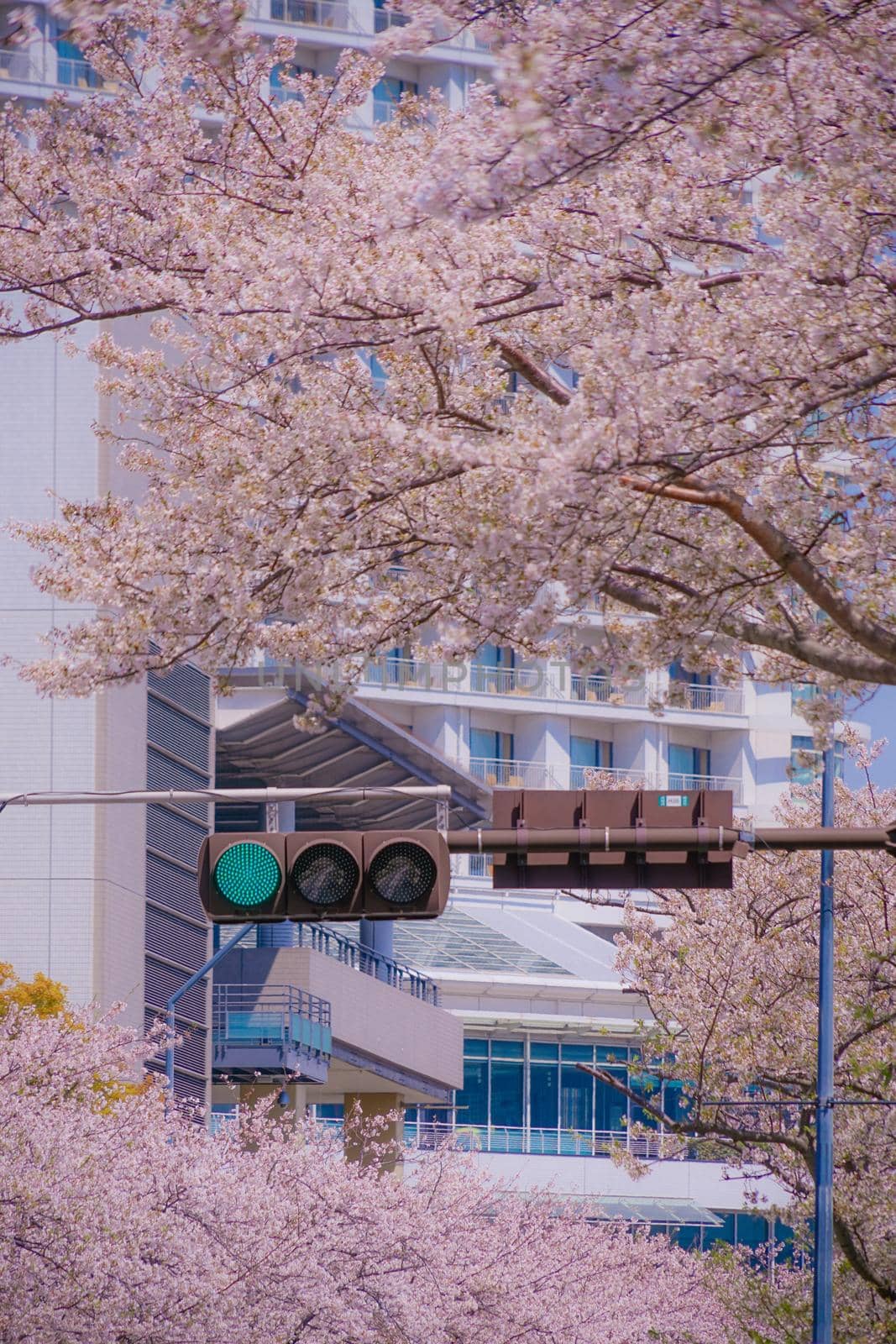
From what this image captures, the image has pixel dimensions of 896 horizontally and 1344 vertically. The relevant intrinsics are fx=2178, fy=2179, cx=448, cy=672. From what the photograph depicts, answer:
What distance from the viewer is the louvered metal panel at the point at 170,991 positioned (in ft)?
120

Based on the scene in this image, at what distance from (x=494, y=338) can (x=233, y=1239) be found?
510 inches

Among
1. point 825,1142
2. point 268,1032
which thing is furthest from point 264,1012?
point 825,1142

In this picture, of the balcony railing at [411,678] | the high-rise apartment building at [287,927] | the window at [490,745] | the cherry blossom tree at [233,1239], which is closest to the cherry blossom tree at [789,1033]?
the high-rise apartment building at [287,927]

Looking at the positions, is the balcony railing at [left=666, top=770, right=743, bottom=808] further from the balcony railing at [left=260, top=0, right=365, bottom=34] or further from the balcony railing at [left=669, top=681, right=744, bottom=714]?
the balcony railing at [left=260, top=0, right=365, bottom=34]

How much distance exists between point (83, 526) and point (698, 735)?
251 ft

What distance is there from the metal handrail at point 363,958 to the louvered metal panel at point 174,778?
390 cm

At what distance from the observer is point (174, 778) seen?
1511 inches

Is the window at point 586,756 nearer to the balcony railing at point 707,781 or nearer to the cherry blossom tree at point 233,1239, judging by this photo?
A: the balcony railing at point 707,781

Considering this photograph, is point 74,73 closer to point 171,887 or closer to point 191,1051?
point 171,887

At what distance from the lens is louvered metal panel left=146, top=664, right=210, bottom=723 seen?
37.9 metres

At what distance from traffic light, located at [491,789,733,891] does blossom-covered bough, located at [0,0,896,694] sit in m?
1.30

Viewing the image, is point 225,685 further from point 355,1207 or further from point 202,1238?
point 355,1207

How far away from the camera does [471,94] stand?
42.0ft

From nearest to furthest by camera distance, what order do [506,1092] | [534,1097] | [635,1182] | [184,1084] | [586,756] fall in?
1. [184,1084]
2. [635,1182]
3. [506,1092]
4. [534,1097]
5. [586,756]
